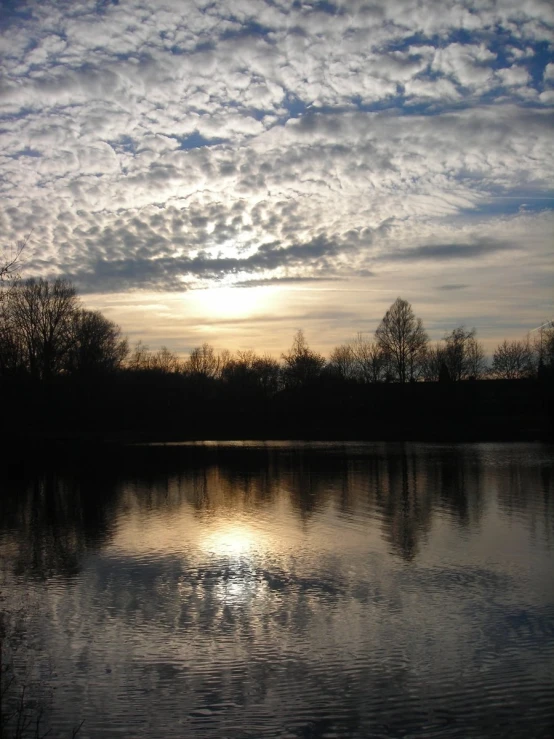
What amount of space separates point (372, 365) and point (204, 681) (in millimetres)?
85480

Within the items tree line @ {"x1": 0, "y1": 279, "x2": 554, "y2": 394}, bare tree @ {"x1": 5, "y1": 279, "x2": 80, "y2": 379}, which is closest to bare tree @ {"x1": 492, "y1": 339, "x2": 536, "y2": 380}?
tree line @ {"x1": 0, "y1": 279, "x2": 554, "y2": 394}

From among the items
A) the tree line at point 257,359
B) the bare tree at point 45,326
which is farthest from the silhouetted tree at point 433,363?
the bare tree at point 45,326

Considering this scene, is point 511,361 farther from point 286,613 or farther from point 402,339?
point 286,613

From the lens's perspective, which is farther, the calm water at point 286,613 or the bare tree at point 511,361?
the bare tree at point 511,361

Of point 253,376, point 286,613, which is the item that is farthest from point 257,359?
point 286,613

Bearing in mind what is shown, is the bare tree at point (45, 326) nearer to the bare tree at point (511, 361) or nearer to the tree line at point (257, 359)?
the tree line at point (257, 359)

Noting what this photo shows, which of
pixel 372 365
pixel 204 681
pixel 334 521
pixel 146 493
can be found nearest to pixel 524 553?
pixel 334 521

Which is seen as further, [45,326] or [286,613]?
[45,326]

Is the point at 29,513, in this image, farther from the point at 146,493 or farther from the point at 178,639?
the point at 178,639

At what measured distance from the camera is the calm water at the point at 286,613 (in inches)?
292

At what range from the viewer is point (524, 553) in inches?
560

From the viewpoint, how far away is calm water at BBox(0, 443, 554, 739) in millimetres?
7414

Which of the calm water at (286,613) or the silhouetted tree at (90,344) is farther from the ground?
the silhouetted tree at (90,344)

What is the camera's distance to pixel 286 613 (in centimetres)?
1052
